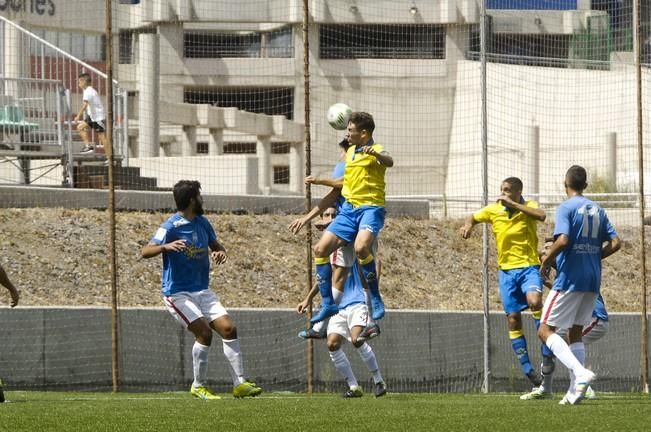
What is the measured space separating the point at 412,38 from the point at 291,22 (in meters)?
8.77

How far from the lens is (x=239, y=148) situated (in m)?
52.3

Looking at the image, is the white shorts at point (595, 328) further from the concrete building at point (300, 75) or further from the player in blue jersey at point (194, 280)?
the concrete building at point (300, 75)

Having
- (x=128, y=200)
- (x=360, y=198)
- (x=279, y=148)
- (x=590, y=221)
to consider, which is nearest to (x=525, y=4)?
(x=128, y=200)

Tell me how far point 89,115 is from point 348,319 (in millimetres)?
14870

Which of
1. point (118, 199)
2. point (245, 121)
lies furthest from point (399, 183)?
point (118, 199)

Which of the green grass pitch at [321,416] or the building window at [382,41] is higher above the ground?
the building window at [382,41]

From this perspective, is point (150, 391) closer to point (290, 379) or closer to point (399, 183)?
point (290, 379)

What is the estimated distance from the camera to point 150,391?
54.6 feet

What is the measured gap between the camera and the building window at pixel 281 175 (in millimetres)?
41219

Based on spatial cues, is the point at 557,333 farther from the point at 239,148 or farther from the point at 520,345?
the point at 239,148

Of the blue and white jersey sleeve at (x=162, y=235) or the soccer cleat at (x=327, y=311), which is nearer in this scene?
the blue and white jersey sleeve at (x=162, y=235)

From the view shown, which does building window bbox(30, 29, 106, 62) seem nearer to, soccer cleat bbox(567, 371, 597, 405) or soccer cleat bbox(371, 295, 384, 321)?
soccer cleat bbox(371, 295, 384, 321)

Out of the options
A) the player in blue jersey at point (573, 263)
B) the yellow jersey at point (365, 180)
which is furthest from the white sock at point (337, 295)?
the player in blue jersey at point (573, 263)

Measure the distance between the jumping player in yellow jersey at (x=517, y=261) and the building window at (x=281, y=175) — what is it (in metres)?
25.7
